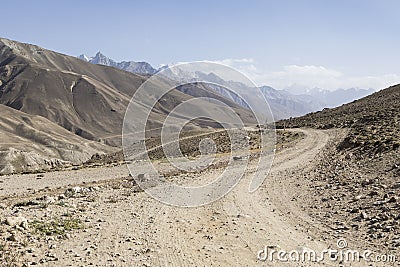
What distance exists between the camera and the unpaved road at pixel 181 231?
10773 mm

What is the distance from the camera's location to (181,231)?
13305 millimetres

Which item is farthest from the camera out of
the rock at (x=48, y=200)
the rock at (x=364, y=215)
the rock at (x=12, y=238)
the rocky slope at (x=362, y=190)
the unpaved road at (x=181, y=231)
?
the rock at (x=48, y=200)

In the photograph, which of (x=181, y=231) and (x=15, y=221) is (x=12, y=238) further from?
(x=181, y=231)

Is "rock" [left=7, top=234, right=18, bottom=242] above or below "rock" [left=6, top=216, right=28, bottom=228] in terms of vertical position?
below

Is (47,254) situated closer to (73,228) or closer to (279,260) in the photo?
(73,228)

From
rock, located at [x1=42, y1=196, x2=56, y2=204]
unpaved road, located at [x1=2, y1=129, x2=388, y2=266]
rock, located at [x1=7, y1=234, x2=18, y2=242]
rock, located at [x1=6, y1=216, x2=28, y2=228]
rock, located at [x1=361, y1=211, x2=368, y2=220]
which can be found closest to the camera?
unpaved road, located at [x1=2, y1=129, x2=388, y2=266]

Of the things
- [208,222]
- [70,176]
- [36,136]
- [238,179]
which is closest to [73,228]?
[208,222]

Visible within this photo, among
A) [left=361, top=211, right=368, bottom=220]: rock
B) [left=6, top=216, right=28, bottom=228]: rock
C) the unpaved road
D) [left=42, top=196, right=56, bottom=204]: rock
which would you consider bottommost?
the unpaved road

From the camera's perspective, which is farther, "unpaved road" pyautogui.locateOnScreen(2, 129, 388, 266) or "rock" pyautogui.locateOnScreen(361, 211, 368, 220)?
"rock" pyautogui.locateOnScreen(361, 211, 368, 220)

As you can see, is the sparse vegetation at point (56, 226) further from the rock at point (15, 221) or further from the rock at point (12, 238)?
the rock at point (12, 238)

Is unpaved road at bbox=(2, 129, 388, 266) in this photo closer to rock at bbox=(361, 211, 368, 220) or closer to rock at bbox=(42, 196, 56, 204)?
rock at bbox=(42, 196, 56, 204)

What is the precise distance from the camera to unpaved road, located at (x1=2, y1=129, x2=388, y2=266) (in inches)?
424

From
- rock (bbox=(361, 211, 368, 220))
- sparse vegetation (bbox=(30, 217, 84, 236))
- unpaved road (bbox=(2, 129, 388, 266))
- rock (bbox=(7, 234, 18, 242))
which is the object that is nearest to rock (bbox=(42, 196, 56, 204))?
unpaved road (bbox=(2, 129, 388, 266))

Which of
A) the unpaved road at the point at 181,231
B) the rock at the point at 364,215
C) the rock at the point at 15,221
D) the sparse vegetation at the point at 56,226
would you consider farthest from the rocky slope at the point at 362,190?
the rock at the point at 15,221
